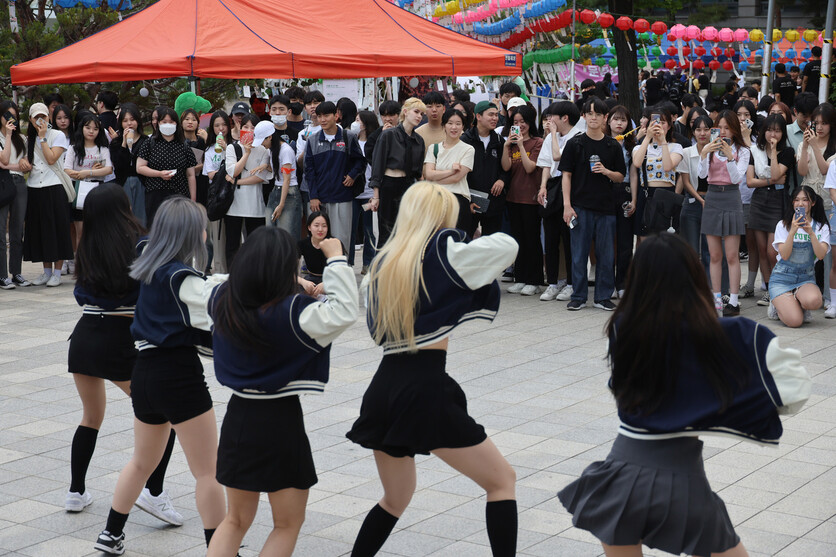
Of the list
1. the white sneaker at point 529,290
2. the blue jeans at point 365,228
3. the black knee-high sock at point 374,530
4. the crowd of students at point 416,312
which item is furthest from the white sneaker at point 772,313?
the black knee-high sock at point 374,530

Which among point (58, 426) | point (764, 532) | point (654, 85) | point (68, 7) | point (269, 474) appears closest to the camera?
point (269, 474)

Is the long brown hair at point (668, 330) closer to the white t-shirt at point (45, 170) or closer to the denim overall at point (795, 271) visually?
the denim overall at point (795, 271)

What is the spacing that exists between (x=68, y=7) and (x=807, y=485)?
15018mm

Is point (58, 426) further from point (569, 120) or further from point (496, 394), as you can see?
point (569, 120)

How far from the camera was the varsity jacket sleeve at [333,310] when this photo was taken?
3.41 metres

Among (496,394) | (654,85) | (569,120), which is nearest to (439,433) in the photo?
(496,394)

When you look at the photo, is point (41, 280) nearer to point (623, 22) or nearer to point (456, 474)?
point (456, 474)

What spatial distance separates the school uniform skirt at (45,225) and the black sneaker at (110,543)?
7196mm

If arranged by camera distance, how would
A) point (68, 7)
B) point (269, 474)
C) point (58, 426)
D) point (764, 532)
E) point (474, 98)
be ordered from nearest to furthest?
point (269, 474)
point (764, 532)
point (58, 426)
point (68, 7)
point (474, 98)

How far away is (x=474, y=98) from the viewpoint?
18.0 meters

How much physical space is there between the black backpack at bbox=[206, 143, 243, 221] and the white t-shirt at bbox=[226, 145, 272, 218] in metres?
0.06

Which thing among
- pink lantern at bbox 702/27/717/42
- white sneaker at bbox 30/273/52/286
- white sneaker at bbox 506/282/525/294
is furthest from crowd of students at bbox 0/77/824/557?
pink lantern at bbox 702/27/717/42

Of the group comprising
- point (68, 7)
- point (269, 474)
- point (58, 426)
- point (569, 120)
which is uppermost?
point (68, 7)

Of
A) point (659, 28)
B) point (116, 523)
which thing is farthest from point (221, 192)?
point (659, 28)
